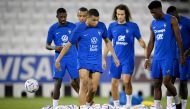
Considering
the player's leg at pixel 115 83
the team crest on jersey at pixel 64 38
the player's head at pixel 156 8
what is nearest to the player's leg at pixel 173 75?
the player's head at pixel 156 8

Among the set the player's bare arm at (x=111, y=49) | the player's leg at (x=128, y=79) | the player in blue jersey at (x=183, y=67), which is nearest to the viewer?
the player in blue jersey at (x=183, y=67)

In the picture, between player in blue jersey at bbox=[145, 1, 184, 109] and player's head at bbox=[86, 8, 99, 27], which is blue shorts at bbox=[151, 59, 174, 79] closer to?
player in blue jersey at bbox=[145, 1, 184, 109]

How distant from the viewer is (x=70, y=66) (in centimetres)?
1374

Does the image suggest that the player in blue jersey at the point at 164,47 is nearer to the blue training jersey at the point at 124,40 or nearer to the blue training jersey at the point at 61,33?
the blue training jersey at the point at 124,40

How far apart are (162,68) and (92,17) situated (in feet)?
5.79

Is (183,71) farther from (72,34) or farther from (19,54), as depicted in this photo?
(19,54)

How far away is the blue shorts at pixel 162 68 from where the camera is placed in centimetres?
1178

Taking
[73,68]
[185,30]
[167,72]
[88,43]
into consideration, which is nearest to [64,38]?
[73,68]

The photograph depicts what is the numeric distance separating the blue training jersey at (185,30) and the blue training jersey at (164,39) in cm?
127

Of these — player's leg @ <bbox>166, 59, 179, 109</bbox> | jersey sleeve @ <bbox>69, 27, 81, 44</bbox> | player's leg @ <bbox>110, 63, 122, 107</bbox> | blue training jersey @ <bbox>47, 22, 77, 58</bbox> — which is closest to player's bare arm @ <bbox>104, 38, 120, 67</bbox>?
player's leg @ <bbox>110, 63, 122, 107</bbox>

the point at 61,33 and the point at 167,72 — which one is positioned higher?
the point at 61,33

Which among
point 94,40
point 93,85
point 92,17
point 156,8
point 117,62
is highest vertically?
point 156,8

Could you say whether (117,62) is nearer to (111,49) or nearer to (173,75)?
(111,49)

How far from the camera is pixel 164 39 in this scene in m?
11.9
